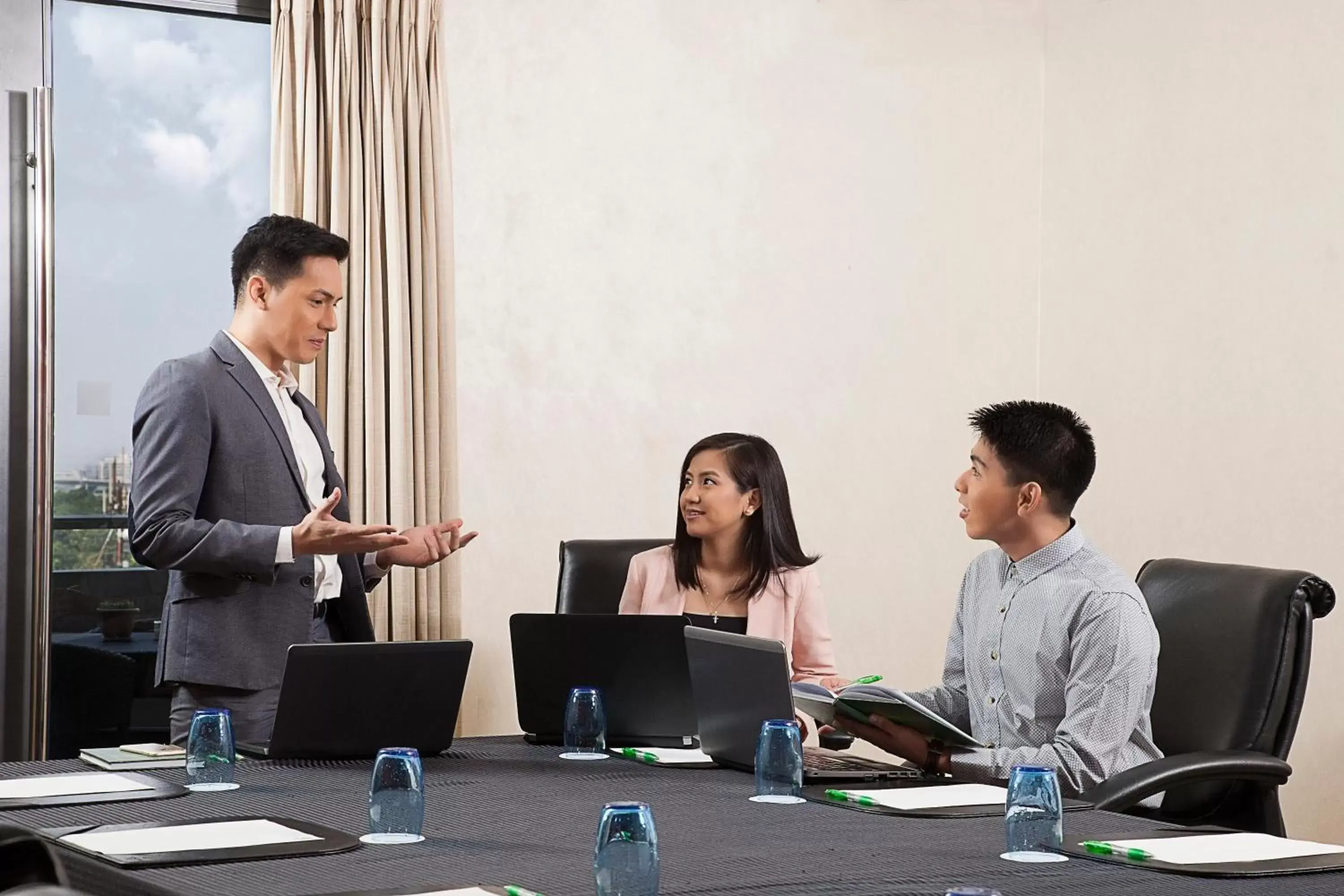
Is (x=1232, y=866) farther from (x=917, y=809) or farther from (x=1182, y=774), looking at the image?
(x=1182, y=774)

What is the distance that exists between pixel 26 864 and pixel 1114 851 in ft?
4.03

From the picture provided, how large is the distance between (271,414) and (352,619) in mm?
464

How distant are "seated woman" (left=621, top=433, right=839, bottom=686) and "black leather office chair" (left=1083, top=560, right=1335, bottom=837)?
0.74 metres

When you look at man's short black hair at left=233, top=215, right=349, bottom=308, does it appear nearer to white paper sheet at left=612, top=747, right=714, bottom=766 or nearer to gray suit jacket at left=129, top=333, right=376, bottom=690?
gray suit jacket at left=129, top=333, right=376, bottom=690

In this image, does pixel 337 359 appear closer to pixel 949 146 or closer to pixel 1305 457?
pixel 949 146

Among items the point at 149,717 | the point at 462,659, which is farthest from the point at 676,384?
the point at 462,659

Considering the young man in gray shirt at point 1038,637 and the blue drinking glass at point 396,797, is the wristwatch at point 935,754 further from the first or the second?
the blue drinking glass at point 396,797

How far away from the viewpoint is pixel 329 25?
4.02m

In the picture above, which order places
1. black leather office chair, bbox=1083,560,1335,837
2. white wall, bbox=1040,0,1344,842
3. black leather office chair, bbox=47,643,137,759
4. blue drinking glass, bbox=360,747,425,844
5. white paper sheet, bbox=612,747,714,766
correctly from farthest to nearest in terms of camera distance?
white wall, bbox=1040,0,1344,842 → black leather office chair, bbox=47,643,137,759 → black leather office chair, bbox=1083,560,1335,837 → white paper sheet, bbox=612,747,714,766 → blue drinking glass, bbox=360,747,425,844

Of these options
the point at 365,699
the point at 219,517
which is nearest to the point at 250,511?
the point at 219,517

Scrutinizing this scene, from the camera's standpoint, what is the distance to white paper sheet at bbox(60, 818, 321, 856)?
1.74m

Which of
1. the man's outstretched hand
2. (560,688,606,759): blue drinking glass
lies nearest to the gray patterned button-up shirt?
(560,688,606,759): blue drinking glass

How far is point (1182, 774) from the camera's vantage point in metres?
2.47

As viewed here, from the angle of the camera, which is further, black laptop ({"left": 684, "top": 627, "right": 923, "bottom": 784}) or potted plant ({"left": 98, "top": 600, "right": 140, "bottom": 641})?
potted plant ({"left": 98, "top": 600, "right": 140, "bottom": 641})
